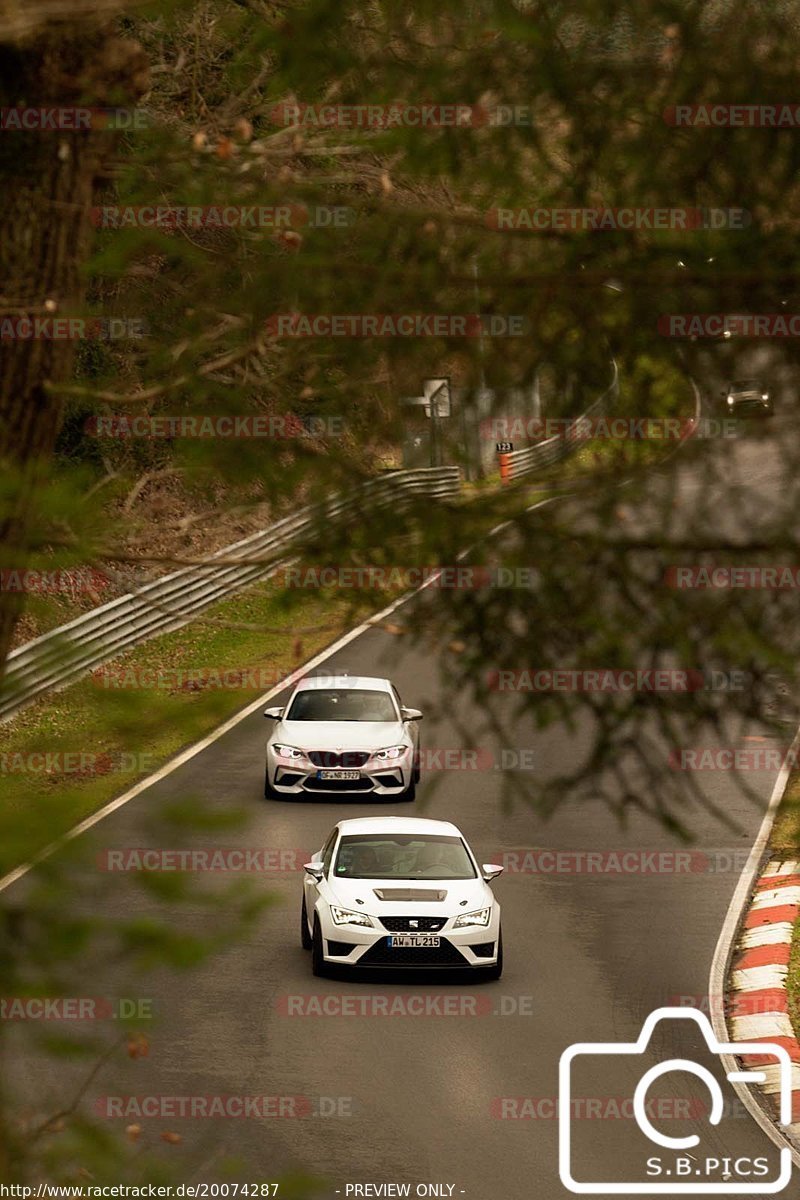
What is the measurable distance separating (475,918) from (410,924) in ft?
1.93

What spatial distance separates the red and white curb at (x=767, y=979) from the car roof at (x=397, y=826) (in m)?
3.00

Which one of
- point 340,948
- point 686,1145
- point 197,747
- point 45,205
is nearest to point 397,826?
point 340,948

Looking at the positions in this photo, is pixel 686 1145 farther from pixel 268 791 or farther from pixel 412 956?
pixel 268 791

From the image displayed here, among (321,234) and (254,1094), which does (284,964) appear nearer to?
(254,1094)

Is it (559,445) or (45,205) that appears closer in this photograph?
(45,205)

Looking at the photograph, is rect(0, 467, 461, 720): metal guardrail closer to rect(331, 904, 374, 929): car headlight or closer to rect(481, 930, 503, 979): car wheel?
rect(331, 904, 374, 929): car headlight

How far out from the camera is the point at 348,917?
15773mm

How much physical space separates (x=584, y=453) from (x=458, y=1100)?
7.65 metres

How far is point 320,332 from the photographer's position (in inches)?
225

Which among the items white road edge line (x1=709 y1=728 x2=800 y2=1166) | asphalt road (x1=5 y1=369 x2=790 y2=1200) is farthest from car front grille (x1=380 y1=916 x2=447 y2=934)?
white road edge line (x1=709 y1=728 x2=800 y2=1166)

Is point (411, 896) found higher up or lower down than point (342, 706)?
lower down

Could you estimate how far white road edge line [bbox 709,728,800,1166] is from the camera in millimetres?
12630

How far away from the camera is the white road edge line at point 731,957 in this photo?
1263 centimetres

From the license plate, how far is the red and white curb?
8.67ft
